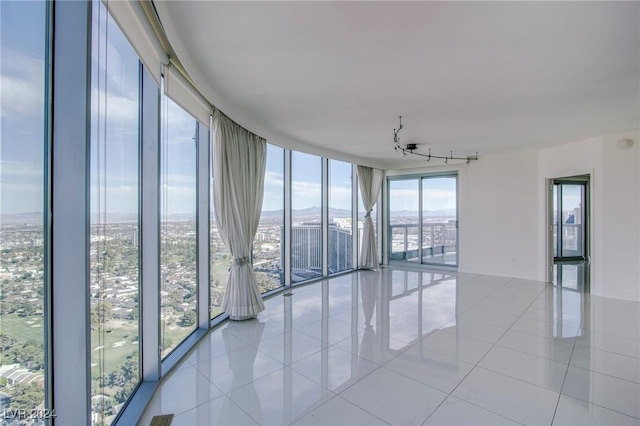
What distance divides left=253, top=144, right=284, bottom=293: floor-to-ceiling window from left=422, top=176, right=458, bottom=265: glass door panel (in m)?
3.93

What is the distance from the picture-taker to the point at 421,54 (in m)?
2.12

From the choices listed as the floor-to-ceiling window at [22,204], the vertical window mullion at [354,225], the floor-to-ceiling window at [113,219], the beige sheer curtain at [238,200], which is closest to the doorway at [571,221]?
the vertical window mullion at [354,225]

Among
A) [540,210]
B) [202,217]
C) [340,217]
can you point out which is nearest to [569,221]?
[540,210]

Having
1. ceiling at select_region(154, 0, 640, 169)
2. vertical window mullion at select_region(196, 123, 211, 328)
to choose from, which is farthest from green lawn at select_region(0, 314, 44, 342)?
vertical window mullion at select_region(196, 123, 211, 328)

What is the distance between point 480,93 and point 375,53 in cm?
137

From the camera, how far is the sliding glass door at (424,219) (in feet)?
22.3

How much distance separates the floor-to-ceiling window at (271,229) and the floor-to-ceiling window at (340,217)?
147 centimetres

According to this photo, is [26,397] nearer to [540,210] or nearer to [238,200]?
[238,200]

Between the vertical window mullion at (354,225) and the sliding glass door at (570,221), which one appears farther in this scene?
the sliding glass door at (570,221)

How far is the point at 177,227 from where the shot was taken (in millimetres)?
2742

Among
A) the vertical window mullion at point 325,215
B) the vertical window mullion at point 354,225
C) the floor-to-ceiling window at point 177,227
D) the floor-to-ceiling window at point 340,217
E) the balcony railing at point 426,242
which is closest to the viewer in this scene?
the floor-to-ceiling window at point 177,227

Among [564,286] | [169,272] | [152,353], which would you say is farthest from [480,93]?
[564,286]

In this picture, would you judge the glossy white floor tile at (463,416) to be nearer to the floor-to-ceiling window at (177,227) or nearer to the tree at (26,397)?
the tree at (26,397)

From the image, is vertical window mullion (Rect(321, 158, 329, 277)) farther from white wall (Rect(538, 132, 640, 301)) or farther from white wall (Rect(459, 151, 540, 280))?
white wall (Rect(538, 132, 640, 301))
